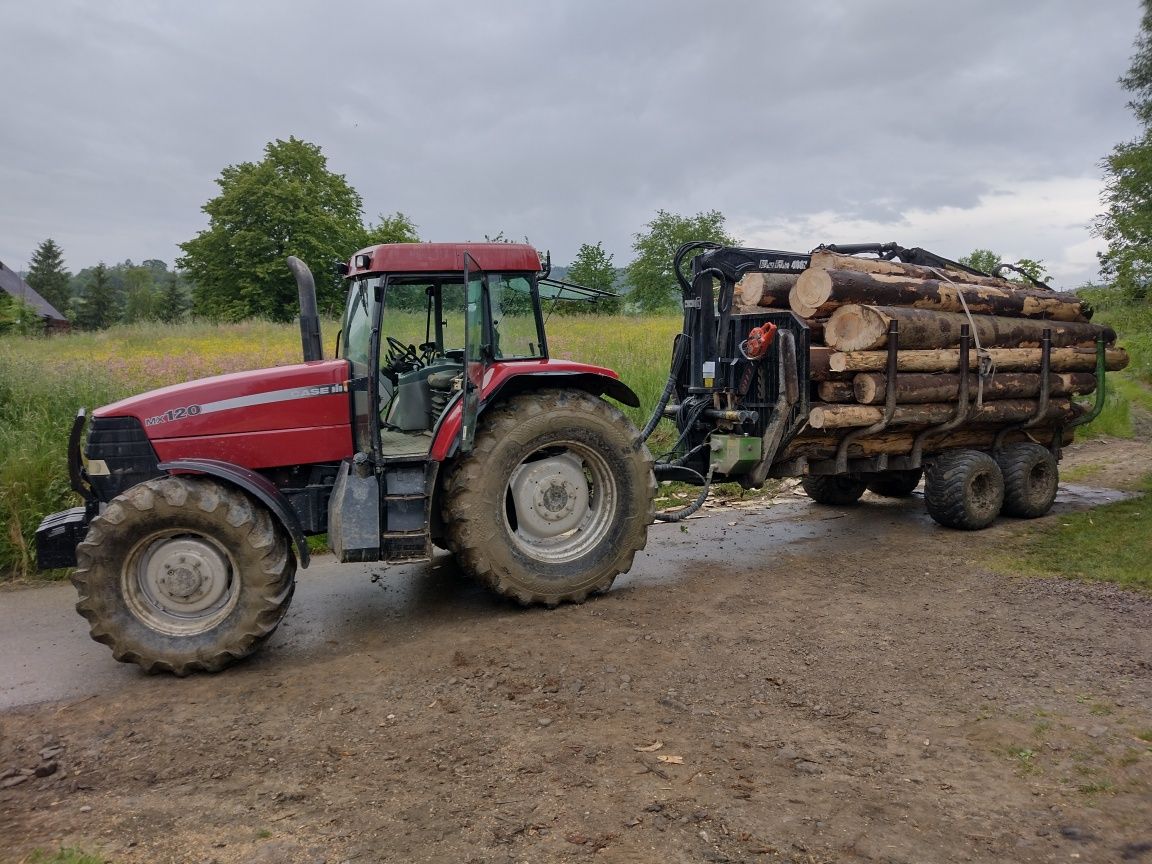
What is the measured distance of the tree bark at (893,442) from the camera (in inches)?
Answer: 297

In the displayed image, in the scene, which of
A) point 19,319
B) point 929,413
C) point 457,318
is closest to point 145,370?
point 457,318

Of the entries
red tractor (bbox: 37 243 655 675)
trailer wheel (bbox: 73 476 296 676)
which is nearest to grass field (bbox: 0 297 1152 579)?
red tractor (bbox: 37 243 655 675)

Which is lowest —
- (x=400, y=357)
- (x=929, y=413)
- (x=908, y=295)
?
(x=929, y=413)

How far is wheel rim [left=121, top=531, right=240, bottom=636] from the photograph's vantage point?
4.82m

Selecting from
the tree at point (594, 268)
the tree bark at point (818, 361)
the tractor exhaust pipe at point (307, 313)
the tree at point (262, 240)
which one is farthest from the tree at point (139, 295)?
the tree bark at point (818, 361)

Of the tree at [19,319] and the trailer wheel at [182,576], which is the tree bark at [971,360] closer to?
the trailer wheel at [182,576]

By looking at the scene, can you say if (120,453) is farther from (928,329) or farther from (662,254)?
(662,254)

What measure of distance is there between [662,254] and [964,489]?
165 feet

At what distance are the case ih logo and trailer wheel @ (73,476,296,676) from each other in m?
0.44

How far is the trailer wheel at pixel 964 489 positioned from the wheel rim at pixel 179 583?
253 inches

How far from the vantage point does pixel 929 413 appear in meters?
7.76

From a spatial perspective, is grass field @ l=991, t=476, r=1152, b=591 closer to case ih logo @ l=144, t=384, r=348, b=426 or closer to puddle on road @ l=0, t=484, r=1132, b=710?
puddle on road @ l=0, t=484, r=1132, b=710

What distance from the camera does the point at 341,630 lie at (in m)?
5.62

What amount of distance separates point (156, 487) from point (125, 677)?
111 cm
